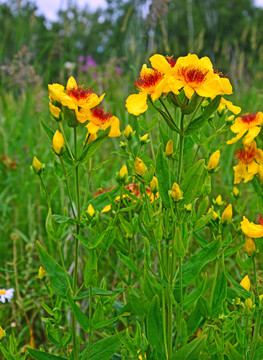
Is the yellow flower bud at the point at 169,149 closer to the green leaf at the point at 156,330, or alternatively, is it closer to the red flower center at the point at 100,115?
the red flower center at the point at 100,115

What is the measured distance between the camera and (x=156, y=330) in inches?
43.3

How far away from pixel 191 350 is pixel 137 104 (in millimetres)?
614

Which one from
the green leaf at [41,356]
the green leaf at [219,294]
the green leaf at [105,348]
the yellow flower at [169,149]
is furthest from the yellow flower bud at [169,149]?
the green leaf at [41,356]

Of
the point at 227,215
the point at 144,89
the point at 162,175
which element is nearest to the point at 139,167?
the point at 162,175

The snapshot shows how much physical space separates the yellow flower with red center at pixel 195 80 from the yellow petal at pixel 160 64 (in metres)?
0.02

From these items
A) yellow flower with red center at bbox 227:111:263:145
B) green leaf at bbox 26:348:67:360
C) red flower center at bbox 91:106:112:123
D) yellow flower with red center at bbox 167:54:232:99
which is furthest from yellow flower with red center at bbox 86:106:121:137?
green leaf at bbox 26:348:67:360

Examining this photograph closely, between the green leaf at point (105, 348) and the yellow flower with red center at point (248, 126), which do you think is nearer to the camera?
the green leaf at point (105, 348)

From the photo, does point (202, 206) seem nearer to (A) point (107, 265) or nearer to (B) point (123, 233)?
(B) point (123, 233)

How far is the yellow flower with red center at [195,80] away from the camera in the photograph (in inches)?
38.2

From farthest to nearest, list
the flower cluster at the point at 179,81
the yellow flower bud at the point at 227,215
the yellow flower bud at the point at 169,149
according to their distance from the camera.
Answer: the yellow flower bud at the point at 227,215, the yellow flower bud at the point at 169,149, the flower cluster at the point at 179,81

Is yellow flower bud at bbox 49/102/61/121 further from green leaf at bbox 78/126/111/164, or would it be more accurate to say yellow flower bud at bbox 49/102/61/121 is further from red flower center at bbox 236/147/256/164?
red flower center at bbox 236/147/256/164

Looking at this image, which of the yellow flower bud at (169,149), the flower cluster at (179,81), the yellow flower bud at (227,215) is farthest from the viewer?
the yellow flower bud at (227,215)

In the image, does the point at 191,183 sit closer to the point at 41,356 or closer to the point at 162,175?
the point at 162,175

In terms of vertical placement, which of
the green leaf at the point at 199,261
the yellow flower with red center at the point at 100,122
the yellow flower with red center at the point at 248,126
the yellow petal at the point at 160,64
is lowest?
the green leaf at the point at 199,261
